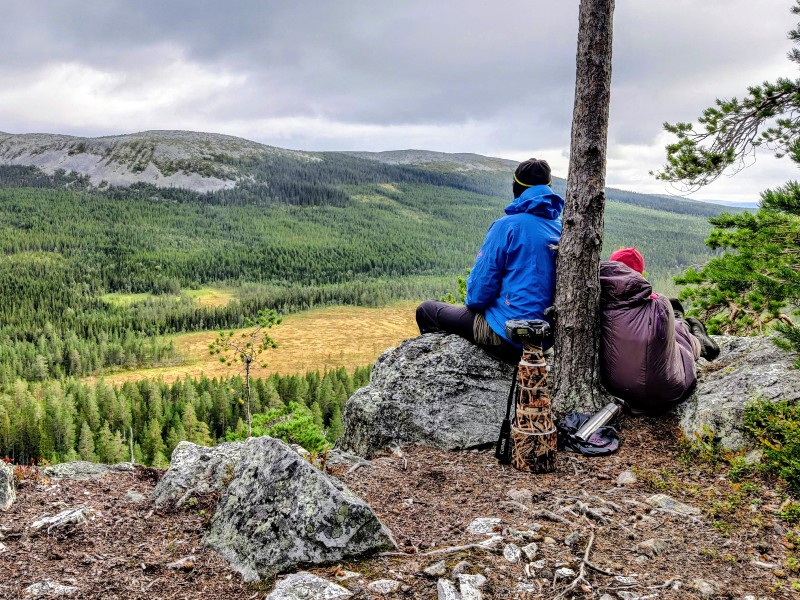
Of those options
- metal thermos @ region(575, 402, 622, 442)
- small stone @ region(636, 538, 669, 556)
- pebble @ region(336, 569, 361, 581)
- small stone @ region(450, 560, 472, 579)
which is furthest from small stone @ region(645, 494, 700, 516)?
pebble @ region(336, 569, 361, 581)

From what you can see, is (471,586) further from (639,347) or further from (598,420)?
(639,347)

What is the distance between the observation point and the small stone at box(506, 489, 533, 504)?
5018mm

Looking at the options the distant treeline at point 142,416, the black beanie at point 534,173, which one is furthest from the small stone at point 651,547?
the distant treeline at point 142,416

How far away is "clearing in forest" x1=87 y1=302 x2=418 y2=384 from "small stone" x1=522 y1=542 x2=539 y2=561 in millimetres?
108329

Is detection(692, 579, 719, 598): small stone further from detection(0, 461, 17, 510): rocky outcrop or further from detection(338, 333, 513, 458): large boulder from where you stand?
detection(0, 461, 17, 510): rocky outcrop

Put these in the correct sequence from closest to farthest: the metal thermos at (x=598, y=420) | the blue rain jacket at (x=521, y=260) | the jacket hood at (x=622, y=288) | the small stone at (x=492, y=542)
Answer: the small stone at (x=492, y=542), the metal thermos at (x=598, y=420), the jacket hood at (x=622, y=288), the blue rain jacket at (x=521, y=260)

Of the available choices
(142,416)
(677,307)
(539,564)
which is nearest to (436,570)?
(539,564)

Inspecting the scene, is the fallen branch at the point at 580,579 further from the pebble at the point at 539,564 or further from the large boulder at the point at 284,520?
the large boulder at the point at 284,520

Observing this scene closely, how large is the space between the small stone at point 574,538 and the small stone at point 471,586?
950 mm

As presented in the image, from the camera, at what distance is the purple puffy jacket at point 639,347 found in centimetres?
651

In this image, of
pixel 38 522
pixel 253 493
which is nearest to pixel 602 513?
pixel 253 493

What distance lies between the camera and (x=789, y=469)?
4781 millimetres

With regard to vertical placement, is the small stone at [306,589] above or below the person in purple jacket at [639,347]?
below

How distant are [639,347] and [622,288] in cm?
78
